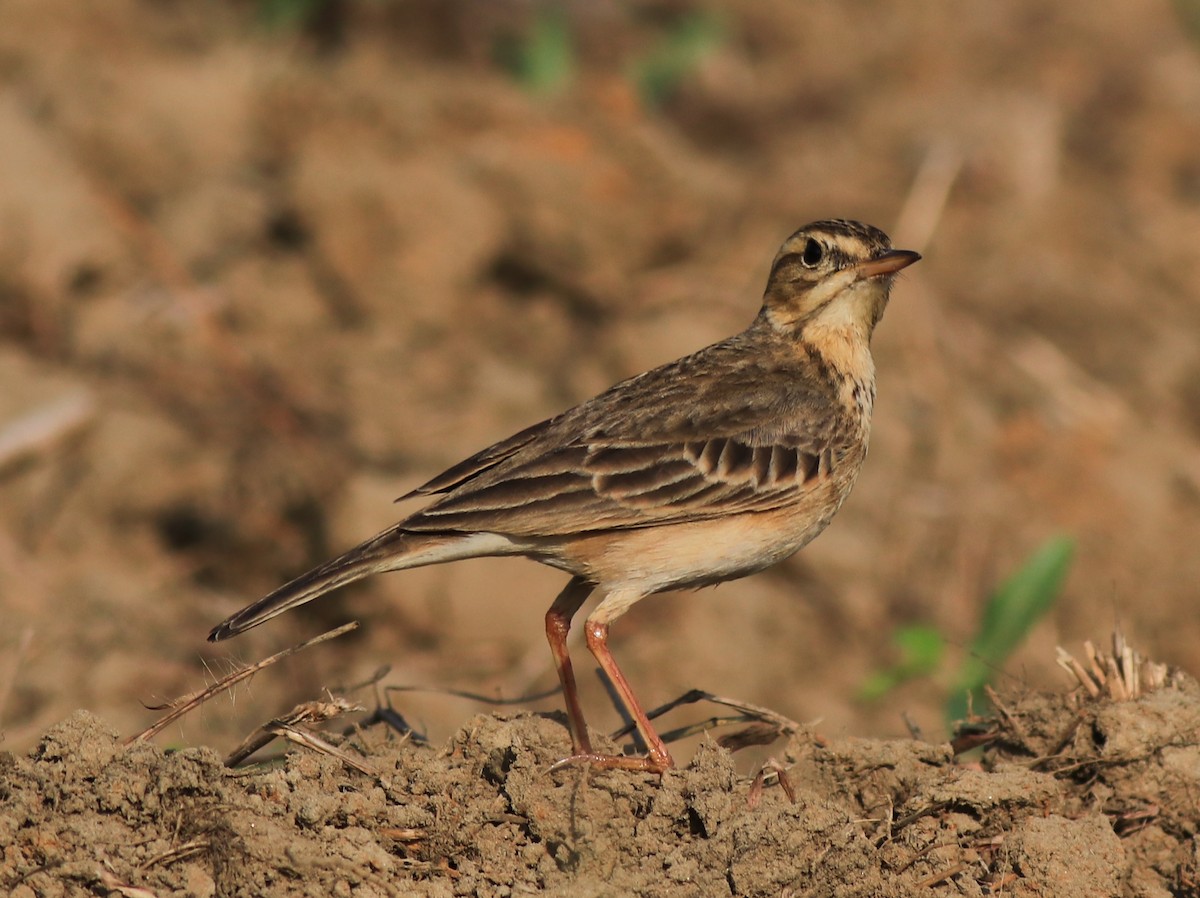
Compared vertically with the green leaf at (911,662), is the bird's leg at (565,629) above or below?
below

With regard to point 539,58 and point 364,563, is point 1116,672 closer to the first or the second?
point 364,563

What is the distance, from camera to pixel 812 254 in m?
6.48

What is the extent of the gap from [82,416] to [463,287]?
10.1 ft

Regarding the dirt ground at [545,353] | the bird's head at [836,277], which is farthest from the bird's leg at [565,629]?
the bird's head at [836,277]

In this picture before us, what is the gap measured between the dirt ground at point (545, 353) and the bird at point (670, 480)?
60 centimetres

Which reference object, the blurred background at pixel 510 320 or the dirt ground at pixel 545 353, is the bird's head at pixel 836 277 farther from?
the blurred background at pixel 510 320

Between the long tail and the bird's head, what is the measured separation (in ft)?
5.93

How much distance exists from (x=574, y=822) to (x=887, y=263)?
2664mm

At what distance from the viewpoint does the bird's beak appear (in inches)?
241

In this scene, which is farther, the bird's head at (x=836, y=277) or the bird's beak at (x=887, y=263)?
the bird's head at (x=836, y=277)

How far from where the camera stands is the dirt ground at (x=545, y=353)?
25.7 ft

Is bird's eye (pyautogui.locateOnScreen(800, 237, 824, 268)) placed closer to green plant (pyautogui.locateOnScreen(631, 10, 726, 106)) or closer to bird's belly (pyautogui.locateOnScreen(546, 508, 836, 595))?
bird's belly (pyautogui.locateOnScreen(546, 508, 836, 595))

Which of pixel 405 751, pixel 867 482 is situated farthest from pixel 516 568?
pixel 405 751

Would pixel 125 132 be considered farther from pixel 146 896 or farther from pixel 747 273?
pixel 146 896
